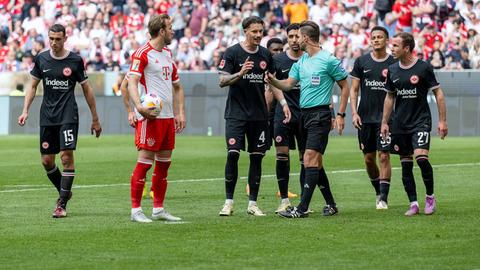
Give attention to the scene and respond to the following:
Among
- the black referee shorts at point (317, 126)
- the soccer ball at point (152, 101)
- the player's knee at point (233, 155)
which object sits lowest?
the player's knee at point (233, 155)

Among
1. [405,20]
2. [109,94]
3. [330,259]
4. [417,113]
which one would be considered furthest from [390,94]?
[109,94]

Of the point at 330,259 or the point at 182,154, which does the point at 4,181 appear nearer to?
the point at 182,154

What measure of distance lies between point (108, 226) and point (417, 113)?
3.80 metres

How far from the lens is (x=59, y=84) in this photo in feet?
47.4

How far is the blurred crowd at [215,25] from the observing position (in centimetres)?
→ 3334

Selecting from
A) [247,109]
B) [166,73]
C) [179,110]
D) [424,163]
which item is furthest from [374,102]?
[166,73]

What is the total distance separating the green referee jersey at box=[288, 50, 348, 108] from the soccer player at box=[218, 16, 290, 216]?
56cm

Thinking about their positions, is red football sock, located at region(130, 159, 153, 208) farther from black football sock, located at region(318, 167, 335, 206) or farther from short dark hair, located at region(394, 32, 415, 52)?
short dark hair, located at region(394, 32, 415, 52)

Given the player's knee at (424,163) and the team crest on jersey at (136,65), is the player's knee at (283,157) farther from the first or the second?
the team crest on jersey at (136,65)

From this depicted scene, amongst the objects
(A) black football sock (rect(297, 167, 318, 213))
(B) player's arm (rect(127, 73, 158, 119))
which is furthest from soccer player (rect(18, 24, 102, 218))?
(A) black football sock (rect(297, 167, 318, 213))

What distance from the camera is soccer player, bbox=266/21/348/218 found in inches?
544

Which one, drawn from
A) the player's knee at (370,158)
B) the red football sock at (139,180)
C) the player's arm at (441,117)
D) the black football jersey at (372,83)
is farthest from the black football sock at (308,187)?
the player's knee at (370,158)

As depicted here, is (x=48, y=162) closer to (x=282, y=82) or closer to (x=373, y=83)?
(x=282, y=82)

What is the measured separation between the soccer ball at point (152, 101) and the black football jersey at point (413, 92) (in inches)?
110
